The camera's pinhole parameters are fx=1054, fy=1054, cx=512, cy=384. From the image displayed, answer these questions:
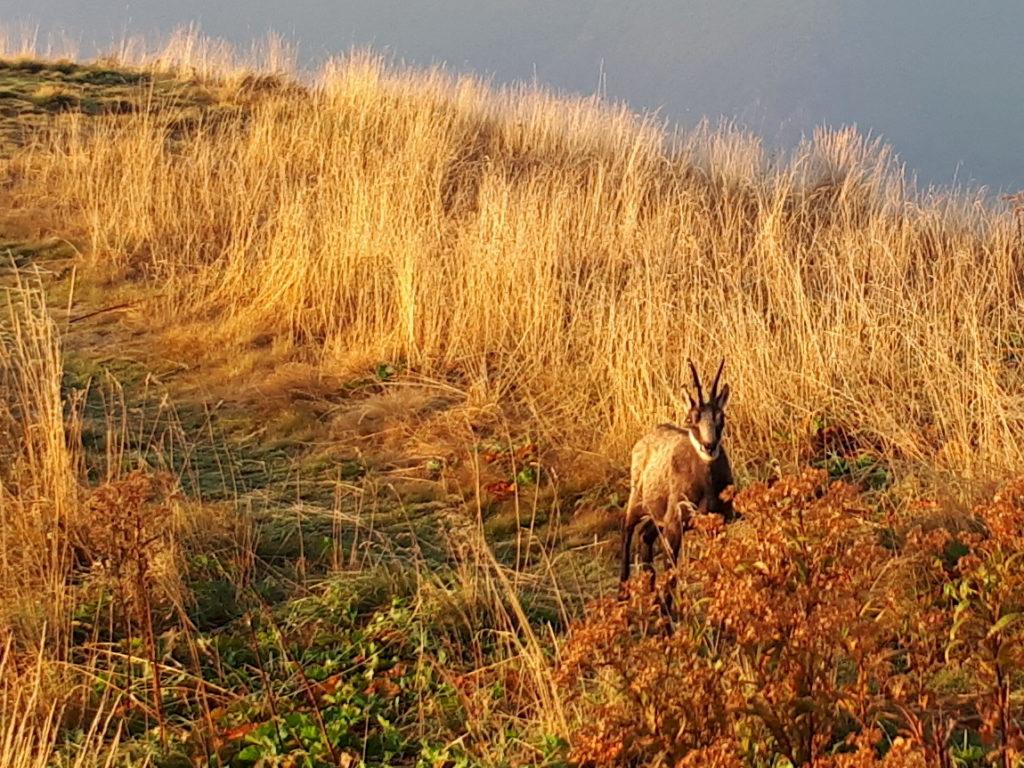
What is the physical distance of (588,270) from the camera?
625 cm

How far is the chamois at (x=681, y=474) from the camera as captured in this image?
300cm

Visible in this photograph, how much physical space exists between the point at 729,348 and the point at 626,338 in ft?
1.58

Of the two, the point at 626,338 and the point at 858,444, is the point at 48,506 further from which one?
the point at 858,444

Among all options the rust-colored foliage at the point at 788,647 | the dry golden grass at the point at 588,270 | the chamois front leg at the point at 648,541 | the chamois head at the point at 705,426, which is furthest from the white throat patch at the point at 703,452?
the dry golden grass at the point at 588,270

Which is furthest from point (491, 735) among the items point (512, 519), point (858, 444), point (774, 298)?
point (774, 298)

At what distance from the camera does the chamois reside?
3.00 meters

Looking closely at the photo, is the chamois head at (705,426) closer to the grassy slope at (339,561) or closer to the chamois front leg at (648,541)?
the chamois front leg at (648,541)

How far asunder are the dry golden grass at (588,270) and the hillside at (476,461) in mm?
32

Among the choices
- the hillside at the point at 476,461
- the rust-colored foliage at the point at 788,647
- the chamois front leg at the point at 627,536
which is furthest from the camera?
the chamois front leg at the point at 627,536

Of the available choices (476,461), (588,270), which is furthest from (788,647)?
(588,270)

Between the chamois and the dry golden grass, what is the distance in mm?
1190

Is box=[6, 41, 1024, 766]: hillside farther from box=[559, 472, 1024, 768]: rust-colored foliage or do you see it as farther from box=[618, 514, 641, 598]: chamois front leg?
box=[618, 514, 641, 598]: chamois front leg

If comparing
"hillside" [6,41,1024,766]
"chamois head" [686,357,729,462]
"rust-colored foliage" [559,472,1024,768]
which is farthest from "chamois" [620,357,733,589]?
"rust-colored foliage" [559,472,1024,768]

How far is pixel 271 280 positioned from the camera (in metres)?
6.93
